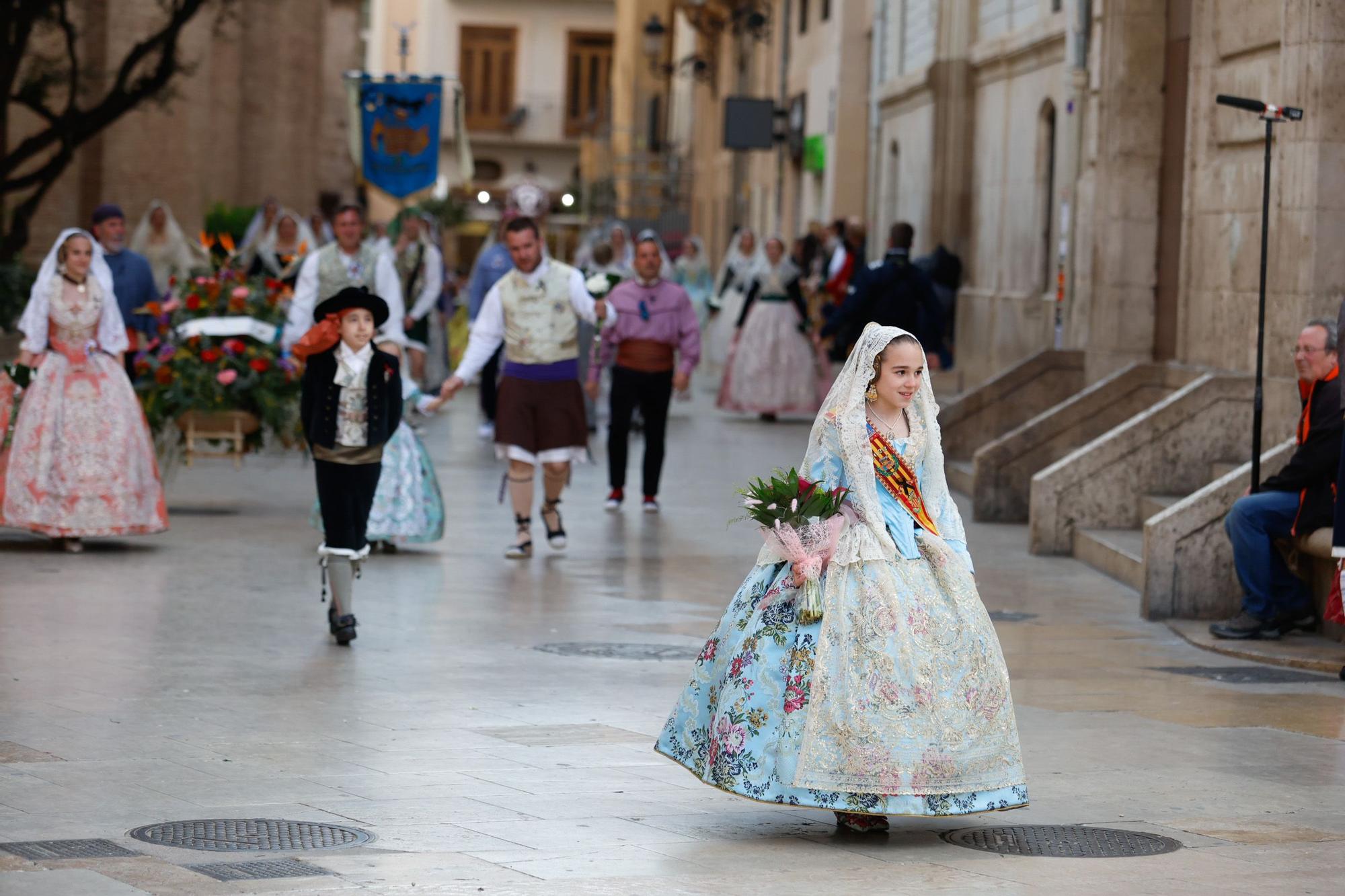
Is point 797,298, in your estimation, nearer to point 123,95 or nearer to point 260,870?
point 123,95

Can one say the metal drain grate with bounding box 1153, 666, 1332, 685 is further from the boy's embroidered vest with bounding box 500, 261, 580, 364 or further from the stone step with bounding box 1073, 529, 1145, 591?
the boy's embroidered vest with bounding box 500, 261, 580, 364

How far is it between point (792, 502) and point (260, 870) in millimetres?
1907

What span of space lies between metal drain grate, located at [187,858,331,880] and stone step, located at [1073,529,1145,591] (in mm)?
7285

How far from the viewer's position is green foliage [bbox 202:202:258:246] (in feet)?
98.1

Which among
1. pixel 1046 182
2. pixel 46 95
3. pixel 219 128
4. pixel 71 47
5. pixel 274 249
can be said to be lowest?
pixel 274 249

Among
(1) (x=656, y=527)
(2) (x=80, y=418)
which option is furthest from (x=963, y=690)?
(1) (x=656, y=527)

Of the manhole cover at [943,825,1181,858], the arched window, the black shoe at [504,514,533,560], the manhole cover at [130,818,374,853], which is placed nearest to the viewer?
the manhole cover at [130,818,374,853]

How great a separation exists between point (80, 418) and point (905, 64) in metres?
19.0

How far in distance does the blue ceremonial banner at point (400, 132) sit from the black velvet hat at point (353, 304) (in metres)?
13.3

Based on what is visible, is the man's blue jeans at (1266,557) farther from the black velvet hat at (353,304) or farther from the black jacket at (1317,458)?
the black velvet hat at (353,304)

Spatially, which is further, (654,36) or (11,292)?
(654,36)

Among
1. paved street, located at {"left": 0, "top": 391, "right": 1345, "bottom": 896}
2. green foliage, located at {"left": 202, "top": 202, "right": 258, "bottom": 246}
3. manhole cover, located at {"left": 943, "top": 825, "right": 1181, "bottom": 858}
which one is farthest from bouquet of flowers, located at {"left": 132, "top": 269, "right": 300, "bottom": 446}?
green foliage, located at {"left": 202, "top": 202, "right": 258, "bottom": 246}

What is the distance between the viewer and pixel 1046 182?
23016mm

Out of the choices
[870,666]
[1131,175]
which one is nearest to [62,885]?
[870,666]
